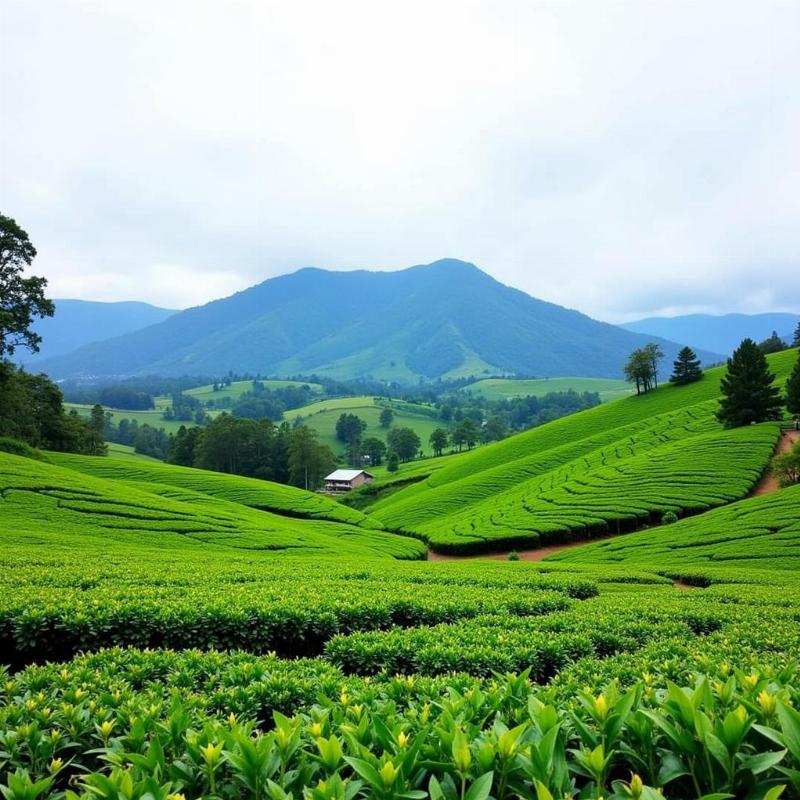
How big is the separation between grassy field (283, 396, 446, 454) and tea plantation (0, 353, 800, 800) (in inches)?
4715

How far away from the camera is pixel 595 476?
48844 mm

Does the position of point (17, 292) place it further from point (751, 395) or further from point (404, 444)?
point (404, 444)

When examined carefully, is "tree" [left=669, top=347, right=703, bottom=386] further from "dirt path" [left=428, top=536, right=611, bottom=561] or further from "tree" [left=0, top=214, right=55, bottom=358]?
"tree" [left=0, top=214, right=55, bottom=358]

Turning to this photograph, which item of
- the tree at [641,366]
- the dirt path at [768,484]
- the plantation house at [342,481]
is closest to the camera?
the dirt path at [768,484]

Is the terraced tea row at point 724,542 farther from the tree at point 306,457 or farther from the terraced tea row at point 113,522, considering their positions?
the tree at point 306,457

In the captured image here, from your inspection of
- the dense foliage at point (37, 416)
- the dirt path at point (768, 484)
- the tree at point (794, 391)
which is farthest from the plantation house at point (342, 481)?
the tree at point (794, 391)

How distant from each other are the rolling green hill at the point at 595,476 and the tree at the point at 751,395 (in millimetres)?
2488

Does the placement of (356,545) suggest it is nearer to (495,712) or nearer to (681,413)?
(495,712)

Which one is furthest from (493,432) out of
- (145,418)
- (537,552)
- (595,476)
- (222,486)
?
(145,418)

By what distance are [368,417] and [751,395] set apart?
122 meters

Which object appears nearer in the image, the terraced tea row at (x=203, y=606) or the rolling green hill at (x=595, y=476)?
the terraced tea row at (x=203, y=606)

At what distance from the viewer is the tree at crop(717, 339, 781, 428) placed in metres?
52.1

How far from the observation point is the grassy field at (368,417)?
489 feet

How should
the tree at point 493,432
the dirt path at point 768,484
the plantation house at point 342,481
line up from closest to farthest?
1. the dirt path at point 768,484
2. the plantation house at point 342,481
3. the tree at point 493,432
